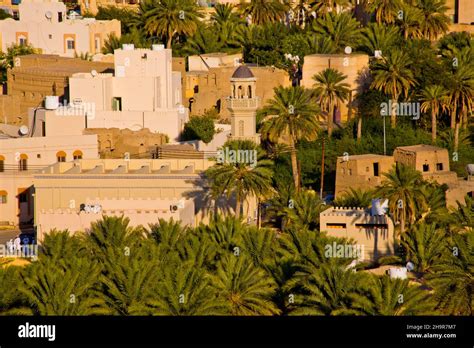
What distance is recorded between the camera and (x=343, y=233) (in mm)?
80812

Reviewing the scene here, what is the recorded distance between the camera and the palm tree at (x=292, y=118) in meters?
88.3

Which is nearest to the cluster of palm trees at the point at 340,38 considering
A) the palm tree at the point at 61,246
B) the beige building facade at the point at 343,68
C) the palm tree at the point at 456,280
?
the beige building facade at the point at 343,68

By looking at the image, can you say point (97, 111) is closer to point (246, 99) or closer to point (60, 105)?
point (60, 105)

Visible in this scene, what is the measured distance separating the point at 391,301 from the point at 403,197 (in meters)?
13.8

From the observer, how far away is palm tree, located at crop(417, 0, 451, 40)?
350 feet

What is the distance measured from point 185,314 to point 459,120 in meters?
32.2

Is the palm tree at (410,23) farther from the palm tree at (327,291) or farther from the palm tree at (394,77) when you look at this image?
the palm tree at (327,291)

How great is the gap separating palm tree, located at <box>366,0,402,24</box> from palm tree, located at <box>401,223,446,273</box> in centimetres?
2951

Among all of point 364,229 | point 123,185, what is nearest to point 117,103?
point 123,185

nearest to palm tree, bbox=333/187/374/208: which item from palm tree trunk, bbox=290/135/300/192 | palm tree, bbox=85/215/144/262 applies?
palm tree trunk, bbox=290/135/300/192

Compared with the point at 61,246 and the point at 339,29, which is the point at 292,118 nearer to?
the point at 61,246

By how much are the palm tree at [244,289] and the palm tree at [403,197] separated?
32.2ft
